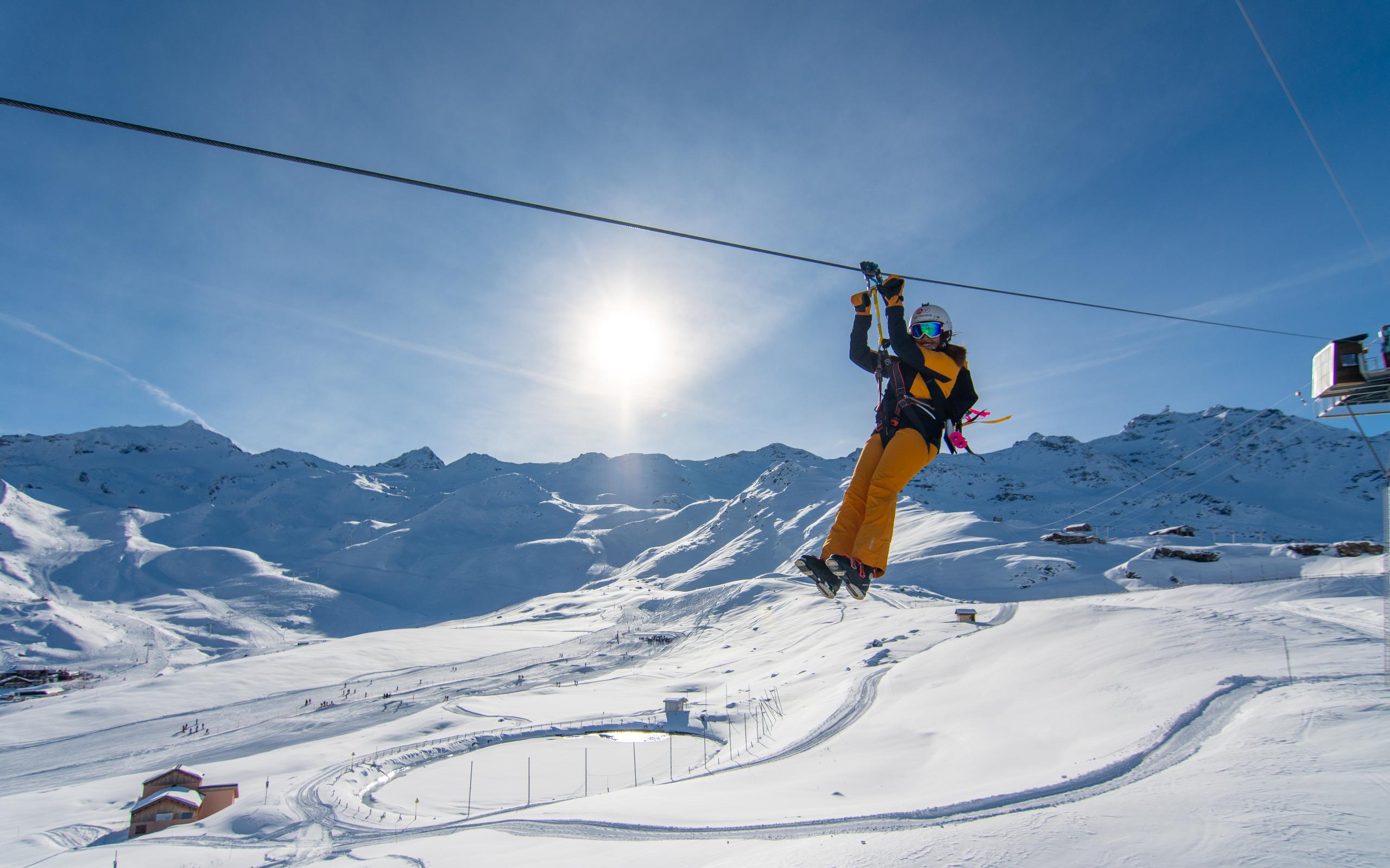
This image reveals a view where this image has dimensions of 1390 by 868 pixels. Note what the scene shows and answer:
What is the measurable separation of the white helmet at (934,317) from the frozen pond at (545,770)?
21.7m

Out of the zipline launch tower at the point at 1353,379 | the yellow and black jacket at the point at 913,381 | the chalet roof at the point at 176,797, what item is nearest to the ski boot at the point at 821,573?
the yellow and black jacket at the point at 913,381

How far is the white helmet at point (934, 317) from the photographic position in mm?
6176

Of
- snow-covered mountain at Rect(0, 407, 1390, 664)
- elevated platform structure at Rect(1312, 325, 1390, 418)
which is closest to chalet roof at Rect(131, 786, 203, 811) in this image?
elevated platform structure at Rect(1312, 325, 1390, 418)

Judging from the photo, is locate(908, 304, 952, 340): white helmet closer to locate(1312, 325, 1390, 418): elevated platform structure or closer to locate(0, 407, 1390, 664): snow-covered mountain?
locate(1312, 325, 1390, 418): elevated platform structure

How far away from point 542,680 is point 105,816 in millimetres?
28528

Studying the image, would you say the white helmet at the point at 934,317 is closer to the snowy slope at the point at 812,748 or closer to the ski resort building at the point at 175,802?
the snowy slope at the point at 812,748

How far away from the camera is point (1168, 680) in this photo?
15.8 m

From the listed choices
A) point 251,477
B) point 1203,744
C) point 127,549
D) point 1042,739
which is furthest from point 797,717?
point 251,477

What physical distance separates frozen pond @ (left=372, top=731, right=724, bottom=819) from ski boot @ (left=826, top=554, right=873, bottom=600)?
20.4m

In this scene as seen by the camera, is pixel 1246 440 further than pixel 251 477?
Yes

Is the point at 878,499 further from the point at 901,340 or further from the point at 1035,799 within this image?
the point at 1035,799

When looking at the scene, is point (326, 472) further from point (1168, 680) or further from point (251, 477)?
point (1168, 680)

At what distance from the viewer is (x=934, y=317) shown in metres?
6.18

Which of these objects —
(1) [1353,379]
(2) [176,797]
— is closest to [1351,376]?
(1) [1353,379]
